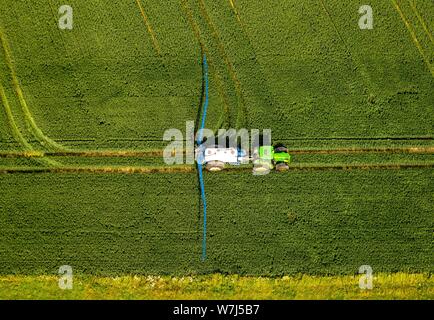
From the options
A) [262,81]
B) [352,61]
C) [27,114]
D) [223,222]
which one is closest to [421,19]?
[352,61]

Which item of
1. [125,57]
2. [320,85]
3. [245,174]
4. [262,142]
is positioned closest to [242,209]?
[245,174]

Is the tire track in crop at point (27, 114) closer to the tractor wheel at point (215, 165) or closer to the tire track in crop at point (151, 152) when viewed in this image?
the tire track in crop at point (151, 152)

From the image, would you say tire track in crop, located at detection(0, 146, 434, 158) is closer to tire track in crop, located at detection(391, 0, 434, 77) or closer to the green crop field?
the green crop field

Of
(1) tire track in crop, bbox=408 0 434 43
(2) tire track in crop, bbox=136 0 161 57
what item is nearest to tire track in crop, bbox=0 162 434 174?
(2) tire track in crop, bbox=136 0 161 57

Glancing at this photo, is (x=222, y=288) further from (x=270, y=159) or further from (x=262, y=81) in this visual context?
(x=262, y=81)

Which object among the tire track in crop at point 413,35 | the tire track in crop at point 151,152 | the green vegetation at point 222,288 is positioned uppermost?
the tire track in crop at point 413,35

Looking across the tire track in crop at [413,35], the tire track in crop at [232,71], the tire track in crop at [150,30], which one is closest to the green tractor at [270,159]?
the tire track in crop at [232,71]
